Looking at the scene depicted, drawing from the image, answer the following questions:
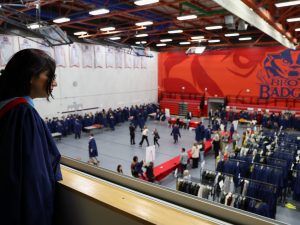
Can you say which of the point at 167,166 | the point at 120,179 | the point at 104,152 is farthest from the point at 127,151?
the point at 120,179

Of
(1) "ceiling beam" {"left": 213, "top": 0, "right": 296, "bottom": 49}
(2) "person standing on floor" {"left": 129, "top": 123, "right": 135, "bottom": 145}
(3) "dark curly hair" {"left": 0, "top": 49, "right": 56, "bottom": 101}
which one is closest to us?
(3) "dark curly hair" {"left": 0, "top": 49, "right": 56, "bottom": 101}

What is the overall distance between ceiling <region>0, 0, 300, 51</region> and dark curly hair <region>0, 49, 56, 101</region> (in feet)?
19.2

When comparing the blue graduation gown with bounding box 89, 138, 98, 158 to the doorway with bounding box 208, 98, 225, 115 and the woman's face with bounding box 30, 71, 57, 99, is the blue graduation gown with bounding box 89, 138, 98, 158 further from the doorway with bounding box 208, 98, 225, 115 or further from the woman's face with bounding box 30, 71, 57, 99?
the doorway with bounding box 208, 98, 225, 115

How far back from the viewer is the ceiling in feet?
31.3

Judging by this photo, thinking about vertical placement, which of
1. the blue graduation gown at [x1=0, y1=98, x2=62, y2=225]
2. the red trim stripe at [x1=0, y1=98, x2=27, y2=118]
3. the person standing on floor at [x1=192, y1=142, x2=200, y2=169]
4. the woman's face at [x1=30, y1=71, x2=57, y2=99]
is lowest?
the person standing on floor at [x1=192, y1=142, x2=200, y2=169]

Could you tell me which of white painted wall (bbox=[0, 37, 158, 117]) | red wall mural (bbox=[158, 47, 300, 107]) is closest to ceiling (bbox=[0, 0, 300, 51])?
red wall mural (bbox=[158, 47, 300, 107])

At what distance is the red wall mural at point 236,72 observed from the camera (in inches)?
767

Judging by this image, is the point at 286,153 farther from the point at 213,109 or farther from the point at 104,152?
the point at 213,109

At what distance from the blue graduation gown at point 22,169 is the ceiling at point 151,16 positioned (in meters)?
6.05

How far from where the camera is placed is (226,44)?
21.2 m

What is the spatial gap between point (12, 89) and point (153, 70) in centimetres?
2485

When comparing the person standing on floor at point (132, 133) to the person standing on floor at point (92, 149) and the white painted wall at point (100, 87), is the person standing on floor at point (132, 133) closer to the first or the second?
the person standing on floor at point (92, 149)

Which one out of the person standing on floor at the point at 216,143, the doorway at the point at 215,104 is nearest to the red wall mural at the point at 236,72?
the doorway at the point at 215,104

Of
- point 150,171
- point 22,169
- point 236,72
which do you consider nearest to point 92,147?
point 150,171
